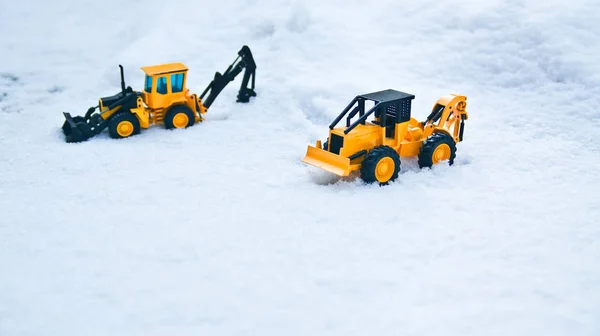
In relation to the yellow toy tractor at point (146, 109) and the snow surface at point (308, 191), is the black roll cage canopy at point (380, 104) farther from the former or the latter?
the yellow toy tractor at point (146, 109)

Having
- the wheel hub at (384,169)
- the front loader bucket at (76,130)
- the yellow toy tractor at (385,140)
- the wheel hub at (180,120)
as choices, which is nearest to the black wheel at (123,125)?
the front loader bucket at (76,130)

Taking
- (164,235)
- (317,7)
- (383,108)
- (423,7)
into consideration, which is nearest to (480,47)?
(423,7)

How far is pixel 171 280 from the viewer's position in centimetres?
552

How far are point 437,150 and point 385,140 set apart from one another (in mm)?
695

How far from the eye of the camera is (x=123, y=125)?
9117 mm

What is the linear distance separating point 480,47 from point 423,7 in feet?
5.83

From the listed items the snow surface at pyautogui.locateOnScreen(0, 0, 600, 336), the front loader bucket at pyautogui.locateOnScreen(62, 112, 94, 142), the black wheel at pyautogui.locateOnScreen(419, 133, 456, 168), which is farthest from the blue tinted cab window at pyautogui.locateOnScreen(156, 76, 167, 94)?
the black wheel at pyautogui.locateOnScreen(419, 133, 456, 168)

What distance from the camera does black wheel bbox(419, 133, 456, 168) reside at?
766 cm

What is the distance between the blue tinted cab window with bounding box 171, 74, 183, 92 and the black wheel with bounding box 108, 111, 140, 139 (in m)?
0.82

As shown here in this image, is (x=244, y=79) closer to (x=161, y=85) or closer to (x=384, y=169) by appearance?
(x=161, y=85)

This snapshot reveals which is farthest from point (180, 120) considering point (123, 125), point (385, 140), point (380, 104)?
point (380, 104)

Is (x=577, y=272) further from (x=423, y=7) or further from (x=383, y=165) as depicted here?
(x=423, y=7)

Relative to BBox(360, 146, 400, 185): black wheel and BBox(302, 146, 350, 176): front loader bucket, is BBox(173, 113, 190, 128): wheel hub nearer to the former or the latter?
BBox(302, 146, 350, 176): front loader bucket

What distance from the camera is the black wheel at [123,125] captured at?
356 inches
